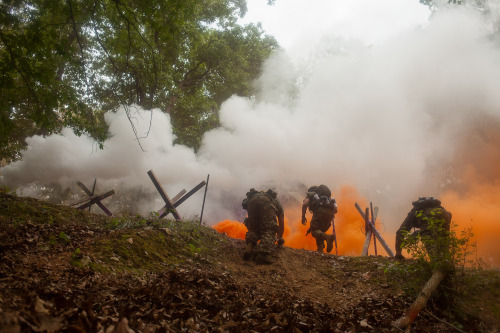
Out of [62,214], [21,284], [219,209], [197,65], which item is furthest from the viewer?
[219,209]

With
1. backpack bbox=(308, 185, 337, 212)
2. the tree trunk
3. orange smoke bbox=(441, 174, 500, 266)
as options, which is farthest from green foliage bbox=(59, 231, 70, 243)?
orange smoke bbox=(441, 174, 500, 266)

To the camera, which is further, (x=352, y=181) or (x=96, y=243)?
(x=352, y=181)

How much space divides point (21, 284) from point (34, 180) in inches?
467

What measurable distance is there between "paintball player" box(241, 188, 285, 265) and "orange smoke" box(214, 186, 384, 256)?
7450mm

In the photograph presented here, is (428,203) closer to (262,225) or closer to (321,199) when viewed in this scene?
(321,199)

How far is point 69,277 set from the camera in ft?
11.0

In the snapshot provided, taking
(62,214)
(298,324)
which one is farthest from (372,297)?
(62,214)

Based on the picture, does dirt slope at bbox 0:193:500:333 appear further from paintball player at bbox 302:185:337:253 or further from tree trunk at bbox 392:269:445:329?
paintball player at bbox 302:185:337:253

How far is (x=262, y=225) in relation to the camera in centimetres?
709

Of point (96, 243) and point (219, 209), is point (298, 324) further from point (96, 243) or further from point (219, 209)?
point (219, 209)

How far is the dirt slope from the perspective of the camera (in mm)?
2531

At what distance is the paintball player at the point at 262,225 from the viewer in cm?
660

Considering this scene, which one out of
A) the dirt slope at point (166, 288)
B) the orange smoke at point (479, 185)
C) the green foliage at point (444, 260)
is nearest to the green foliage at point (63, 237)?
the dirt slope at point (166, 288)

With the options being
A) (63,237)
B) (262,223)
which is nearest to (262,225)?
(262,223)
